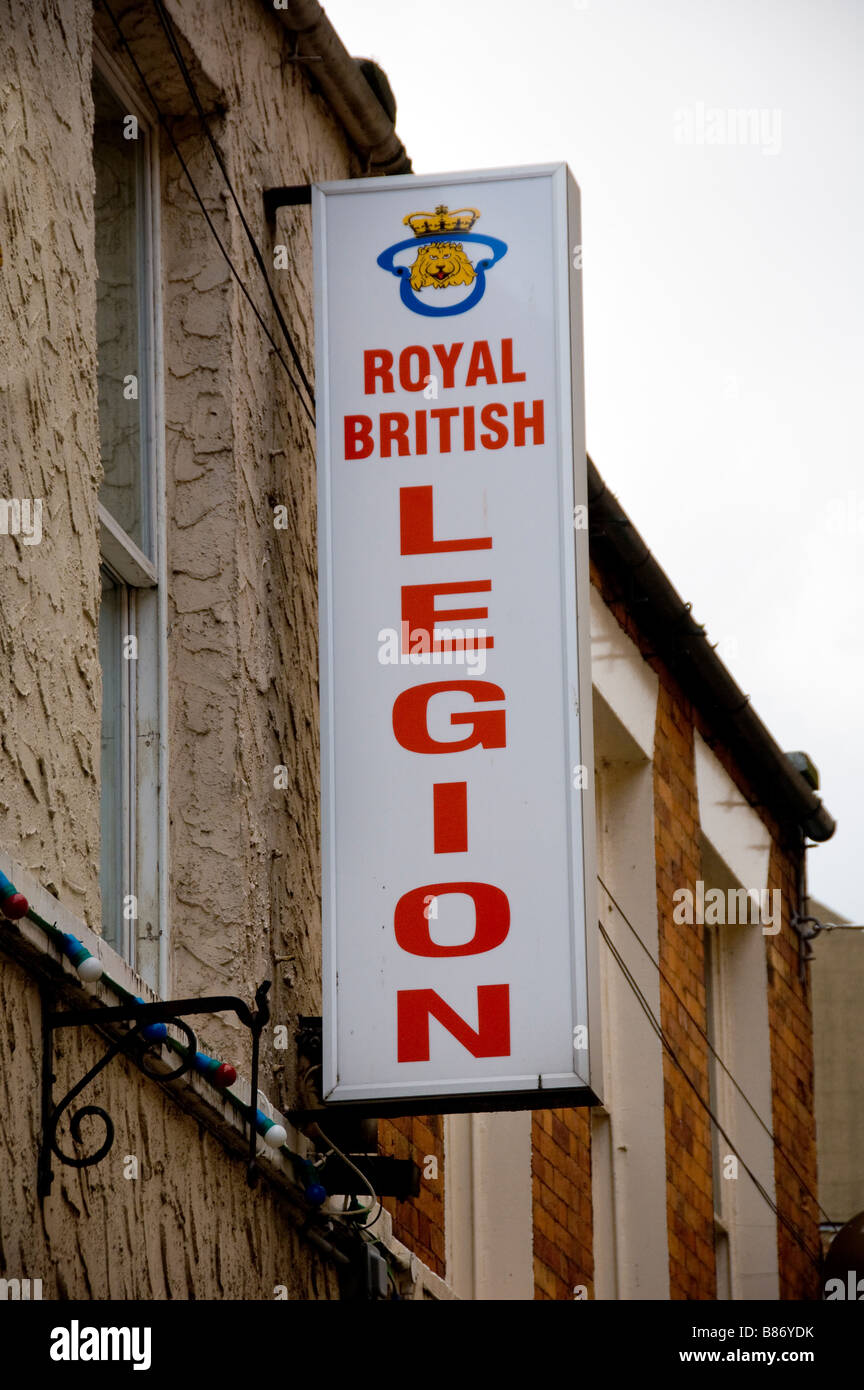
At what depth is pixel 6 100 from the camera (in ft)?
17.0

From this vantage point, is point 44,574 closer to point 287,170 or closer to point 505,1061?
point 505,1061

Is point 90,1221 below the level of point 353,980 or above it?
below

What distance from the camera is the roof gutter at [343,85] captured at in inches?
298

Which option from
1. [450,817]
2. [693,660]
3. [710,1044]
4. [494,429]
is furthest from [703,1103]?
[494,429]

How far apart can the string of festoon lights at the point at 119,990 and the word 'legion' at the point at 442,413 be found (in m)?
1.83

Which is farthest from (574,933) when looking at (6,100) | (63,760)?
(6,100)

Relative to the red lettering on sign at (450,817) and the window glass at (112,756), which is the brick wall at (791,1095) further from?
the window glass at (112,756)

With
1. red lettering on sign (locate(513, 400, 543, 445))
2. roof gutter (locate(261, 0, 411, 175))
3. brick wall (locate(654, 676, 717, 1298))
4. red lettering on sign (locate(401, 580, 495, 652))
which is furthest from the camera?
brick wall (locate(654, 676, 717, 1298))

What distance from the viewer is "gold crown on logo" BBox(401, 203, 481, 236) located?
21.7 feet

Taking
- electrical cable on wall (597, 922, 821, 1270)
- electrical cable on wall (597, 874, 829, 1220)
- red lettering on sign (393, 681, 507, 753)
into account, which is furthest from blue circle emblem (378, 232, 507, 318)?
electrical cable on wall (597, 874, 829, 1220)

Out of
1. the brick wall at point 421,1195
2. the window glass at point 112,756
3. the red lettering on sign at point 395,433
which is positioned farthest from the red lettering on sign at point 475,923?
the brick wall at point 421,1195

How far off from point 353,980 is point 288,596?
1.49 metres

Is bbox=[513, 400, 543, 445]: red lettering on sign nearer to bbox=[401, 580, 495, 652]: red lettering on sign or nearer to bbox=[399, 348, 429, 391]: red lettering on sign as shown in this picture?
bbox=[399, 348, 429, 391]: red lettering on sign

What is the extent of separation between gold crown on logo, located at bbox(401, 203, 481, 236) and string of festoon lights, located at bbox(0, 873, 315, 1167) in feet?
8.25
